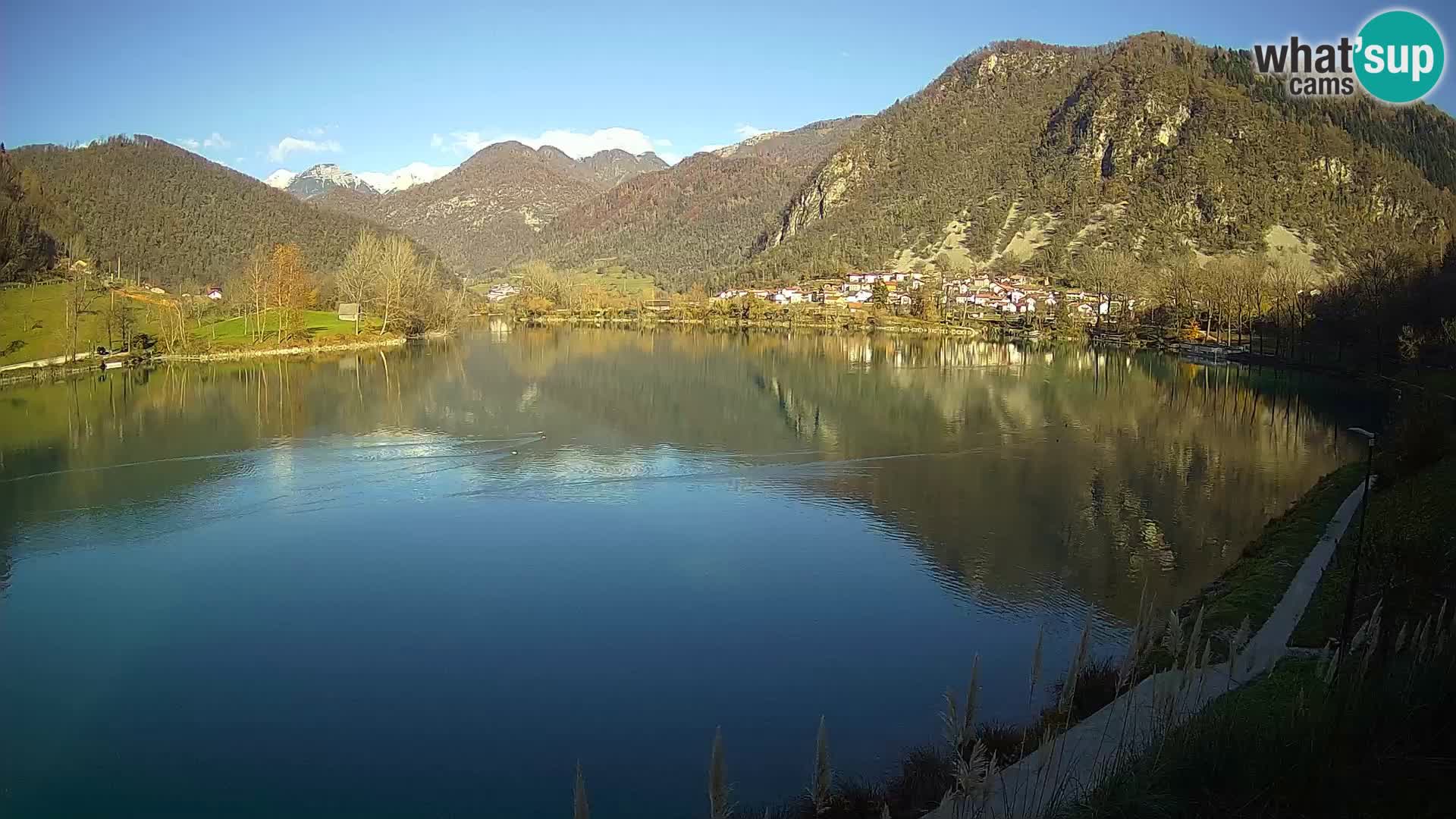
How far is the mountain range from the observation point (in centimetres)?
9825

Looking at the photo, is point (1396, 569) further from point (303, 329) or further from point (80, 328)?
point (303, 329)

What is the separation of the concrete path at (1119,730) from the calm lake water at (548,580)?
190cm

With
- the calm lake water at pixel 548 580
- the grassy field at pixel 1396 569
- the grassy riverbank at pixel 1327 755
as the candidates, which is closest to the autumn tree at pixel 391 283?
the calm lake water at pixel 548 580

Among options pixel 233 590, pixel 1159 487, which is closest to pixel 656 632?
pixel 233 590

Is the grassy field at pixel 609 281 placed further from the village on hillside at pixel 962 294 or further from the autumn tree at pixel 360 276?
the autumn tree at pixel 360 276

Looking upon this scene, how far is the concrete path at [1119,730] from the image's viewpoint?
595 cm

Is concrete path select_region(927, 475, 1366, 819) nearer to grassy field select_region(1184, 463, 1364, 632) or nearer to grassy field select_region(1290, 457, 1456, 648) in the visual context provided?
grassy field select_region(1290, 457, 1456, 648)

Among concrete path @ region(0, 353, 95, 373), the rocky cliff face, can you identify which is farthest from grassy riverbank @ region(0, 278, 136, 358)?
the rocky cliff face

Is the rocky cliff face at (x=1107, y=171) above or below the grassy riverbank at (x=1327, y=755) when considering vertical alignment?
above

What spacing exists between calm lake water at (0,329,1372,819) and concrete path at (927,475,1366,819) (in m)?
1.90

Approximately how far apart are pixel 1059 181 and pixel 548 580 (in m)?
126

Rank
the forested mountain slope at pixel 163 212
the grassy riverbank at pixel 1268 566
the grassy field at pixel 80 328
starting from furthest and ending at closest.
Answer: the forested mountain slope at pixel 163 212, the grassy field at pixel 80 328, the grassy riverbank at pixel 1268 566

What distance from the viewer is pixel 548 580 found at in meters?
14.7

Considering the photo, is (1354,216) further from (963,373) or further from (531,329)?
(531,329)
